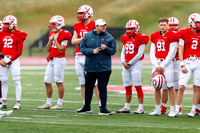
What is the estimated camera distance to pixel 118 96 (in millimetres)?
14148

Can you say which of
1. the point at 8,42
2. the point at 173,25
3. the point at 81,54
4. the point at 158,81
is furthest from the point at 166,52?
the point at 8,42

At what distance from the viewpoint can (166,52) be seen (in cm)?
1022

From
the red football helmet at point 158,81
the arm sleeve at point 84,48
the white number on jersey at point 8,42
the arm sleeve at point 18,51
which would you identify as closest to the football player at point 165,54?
the red football helmet at point 158,81

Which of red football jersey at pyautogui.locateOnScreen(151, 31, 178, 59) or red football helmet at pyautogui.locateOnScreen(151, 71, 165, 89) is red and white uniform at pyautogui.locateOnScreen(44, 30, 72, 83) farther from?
red football helmet at pyautogui.locateOnScreen(151, 71, 165, 89)

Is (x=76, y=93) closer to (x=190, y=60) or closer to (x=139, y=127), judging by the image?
(x=190, y=60)

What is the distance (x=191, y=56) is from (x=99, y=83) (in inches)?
77.1

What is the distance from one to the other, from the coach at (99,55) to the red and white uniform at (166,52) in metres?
0.90

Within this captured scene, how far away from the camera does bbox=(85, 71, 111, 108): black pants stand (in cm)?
1021

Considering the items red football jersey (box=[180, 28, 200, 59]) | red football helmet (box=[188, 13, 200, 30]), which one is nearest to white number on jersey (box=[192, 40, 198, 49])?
red football jersey (box=[180, 28, 200, 59])

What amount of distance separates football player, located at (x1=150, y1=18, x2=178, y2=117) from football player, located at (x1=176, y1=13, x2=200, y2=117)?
185mm

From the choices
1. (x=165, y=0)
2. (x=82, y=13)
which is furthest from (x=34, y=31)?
(x=82, y=13)

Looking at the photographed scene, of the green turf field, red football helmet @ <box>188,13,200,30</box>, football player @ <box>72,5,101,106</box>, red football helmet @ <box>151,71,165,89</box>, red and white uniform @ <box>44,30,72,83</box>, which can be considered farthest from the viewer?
red and white uniform @ <box>44,30,72,83</box>

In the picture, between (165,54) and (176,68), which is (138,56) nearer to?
(165,54)

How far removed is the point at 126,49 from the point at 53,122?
2.64 metres
